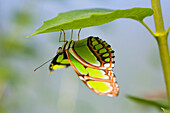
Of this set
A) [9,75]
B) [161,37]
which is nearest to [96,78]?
[161,37]

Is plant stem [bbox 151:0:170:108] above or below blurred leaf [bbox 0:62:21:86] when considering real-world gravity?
above

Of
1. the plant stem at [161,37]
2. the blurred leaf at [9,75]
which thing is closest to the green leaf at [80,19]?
the plant stem at [161,37]

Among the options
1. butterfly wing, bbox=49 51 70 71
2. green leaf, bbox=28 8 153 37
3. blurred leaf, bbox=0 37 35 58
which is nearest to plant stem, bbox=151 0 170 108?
green leaf, bbox=28 8 153 37

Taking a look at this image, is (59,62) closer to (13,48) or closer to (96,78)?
(96,78)

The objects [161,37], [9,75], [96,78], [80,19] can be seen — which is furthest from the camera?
[9,75]

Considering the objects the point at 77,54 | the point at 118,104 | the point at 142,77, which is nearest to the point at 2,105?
the point at 77,54

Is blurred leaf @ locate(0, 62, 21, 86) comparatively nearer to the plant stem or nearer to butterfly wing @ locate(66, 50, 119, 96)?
butterfly wing @ locate(66, 50, 119, 96)

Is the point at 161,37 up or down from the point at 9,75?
up

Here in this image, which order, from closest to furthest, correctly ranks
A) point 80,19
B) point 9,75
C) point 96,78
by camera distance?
point 80,19, point 96,78, point 9,75
